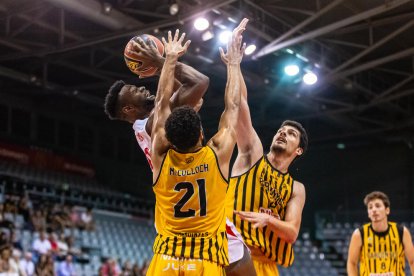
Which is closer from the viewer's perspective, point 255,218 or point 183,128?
point 183,128

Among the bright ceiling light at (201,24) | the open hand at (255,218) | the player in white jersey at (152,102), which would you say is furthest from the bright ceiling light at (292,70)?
the open hand at (255,218)

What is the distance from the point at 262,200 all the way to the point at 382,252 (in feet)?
11.0

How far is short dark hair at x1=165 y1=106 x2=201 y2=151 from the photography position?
4.61 m

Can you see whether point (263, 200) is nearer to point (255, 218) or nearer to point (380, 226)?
point (255, 218)

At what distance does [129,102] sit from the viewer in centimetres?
567

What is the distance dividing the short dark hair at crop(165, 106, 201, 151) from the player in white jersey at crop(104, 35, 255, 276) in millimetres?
478

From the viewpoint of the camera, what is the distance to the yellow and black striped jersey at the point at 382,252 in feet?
28.3

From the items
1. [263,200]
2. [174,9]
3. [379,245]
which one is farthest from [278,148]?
[174,9]

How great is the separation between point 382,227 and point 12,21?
13018mm

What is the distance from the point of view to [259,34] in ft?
56.7

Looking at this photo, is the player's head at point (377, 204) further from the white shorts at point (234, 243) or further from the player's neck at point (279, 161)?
the white shorts at point (234, 243)

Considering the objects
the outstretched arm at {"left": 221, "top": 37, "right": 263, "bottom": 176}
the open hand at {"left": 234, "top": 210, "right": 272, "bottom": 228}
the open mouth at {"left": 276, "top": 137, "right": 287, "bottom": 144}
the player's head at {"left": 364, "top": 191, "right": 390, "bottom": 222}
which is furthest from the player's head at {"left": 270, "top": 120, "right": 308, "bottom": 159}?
the player's head at {"left": 364, "top": 191, "right": 390, "bottom": 222}

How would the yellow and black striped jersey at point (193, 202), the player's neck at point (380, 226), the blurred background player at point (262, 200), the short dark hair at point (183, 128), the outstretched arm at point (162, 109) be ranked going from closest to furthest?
the short dark hair at point (183, 128) → the yellow and black striped jersey at point (193, 202) → the outstretched arm at point (162, 109) → the blurred background player at point (262, 200) → the player's neck at point (380, 226)

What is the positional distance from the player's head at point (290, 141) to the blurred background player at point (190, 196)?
4.78 feet
